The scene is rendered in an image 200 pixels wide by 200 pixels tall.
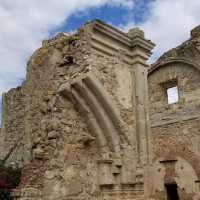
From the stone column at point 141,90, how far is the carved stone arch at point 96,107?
1.50 ft

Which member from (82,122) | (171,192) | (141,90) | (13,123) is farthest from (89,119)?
(171,192)

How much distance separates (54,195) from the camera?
14.1ft

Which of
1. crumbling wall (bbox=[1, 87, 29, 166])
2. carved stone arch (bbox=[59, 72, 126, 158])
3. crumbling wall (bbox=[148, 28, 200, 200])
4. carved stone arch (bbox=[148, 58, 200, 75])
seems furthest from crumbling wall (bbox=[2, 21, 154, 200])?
carved stone arch (bbox=[148, 58, 200, 75])

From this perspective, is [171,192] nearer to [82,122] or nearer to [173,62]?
[173,62]

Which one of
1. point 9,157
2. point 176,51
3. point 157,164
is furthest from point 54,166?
point 176,51

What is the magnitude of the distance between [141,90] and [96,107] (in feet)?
3.23

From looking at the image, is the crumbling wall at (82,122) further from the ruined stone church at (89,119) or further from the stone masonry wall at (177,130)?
the stone masonry wall at (177,130)

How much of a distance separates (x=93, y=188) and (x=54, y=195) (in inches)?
22.3

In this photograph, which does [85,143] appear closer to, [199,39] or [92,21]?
[92,21]

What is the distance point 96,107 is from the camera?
4.80 meters

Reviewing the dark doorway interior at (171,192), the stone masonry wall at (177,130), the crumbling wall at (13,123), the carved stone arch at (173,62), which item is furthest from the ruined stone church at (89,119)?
the dark doorway interior at (171,192)

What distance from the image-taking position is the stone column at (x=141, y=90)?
17.0ft

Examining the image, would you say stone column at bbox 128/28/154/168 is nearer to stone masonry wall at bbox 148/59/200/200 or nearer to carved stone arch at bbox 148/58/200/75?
stone masonry wall at bbox 148/59/200/200

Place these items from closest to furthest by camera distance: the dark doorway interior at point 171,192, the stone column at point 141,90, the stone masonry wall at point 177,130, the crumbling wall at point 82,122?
the crumbling wall at point 82,122 → the stone column at point 141,90 → the stone masonry wall at point 177,130 → the dark doorway interior at point 171,192
